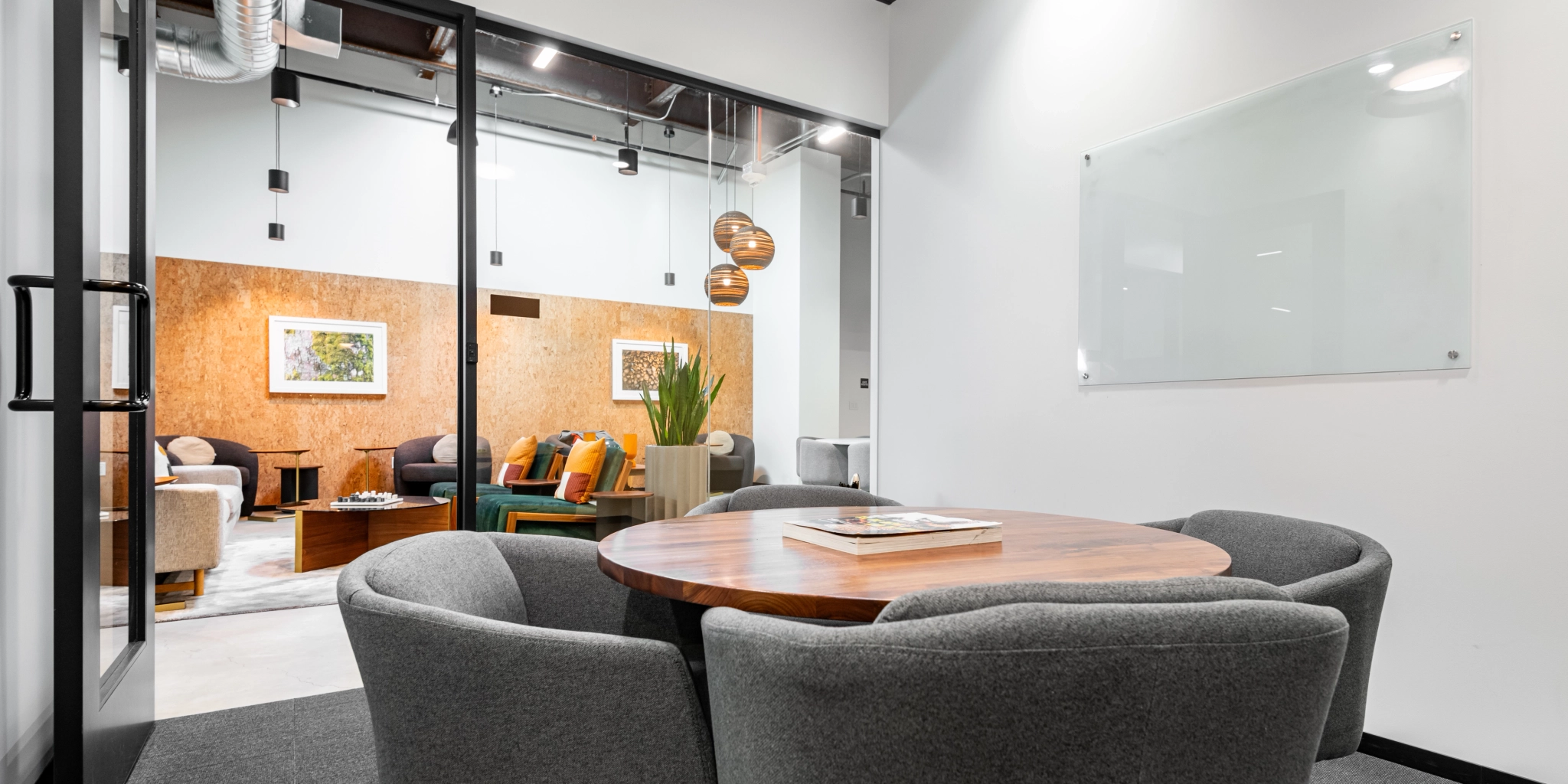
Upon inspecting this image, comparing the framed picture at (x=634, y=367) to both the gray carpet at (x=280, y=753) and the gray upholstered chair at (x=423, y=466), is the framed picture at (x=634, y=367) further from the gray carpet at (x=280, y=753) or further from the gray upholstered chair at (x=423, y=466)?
the gray carpet at (x=280, y=753)

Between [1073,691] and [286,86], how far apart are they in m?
4.65

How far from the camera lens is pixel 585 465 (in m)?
3.50

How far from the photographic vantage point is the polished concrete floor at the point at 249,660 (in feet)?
9.17

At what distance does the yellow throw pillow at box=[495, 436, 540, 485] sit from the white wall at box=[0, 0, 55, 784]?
147 centimetres

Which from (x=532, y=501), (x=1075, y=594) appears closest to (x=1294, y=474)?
(x=1075, y=594)

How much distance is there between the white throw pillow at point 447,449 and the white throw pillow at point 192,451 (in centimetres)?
281

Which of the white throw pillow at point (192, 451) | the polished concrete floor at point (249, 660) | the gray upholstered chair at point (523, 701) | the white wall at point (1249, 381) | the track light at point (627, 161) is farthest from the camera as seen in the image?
the white throw pillow at point (192, 451)

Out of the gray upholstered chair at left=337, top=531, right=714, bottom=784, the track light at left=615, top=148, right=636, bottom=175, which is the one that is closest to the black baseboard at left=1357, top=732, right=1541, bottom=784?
the gray upholstered chair at left=337, top=531, right=714, bottom=784

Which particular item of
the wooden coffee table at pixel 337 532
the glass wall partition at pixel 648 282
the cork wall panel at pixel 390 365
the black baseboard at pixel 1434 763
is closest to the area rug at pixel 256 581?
the wooden coffee table at pixel 337 532

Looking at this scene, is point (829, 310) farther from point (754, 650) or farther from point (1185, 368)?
point (754, 650)

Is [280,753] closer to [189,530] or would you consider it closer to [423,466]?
[423,466]

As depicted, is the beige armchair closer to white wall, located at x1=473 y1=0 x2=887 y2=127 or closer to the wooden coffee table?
the wooden coffee table

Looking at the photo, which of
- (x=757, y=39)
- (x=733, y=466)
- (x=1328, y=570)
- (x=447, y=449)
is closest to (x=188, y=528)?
(x=447, y=449)

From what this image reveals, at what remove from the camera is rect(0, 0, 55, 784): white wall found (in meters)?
1.67
